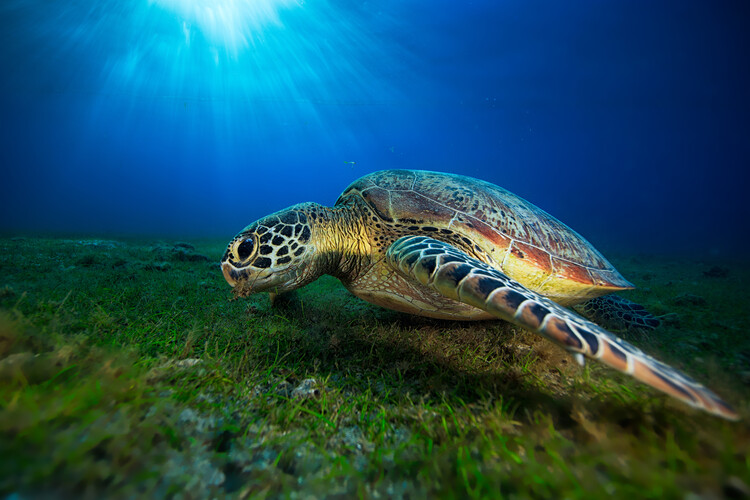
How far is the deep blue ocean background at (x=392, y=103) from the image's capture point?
28.4 m

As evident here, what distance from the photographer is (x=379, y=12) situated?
30.7 meters

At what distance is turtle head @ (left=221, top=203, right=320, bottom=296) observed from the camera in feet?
6.89

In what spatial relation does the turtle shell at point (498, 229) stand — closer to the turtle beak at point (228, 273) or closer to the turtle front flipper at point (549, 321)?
the turtle front flipper at point (549, 321)

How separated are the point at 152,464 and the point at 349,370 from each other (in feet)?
3.13

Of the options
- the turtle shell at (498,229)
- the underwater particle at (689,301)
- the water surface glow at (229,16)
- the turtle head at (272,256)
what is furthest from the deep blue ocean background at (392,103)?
the turtle shell at (498,229)

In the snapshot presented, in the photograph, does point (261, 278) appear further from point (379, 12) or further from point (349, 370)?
point (379, 12)

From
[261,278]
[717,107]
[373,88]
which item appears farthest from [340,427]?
[717,107]

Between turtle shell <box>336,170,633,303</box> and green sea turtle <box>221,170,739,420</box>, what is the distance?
0.01 meters

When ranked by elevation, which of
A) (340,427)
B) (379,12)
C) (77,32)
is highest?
(379,12)

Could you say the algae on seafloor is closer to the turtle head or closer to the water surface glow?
the turtle head

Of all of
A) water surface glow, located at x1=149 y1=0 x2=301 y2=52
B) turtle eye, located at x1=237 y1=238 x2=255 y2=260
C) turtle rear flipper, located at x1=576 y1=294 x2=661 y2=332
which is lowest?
turtle eye, located at x1=237 y1=238 x2=255 y2=260

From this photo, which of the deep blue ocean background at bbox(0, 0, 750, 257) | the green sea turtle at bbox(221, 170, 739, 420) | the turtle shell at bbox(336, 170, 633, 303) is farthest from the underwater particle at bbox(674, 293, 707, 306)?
the deep blue ocean background at bbox(0, 0, 750, 257)

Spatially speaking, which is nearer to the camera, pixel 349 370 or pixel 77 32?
pixel 349 370

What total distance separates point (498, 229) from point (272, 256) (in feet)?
6.66
